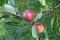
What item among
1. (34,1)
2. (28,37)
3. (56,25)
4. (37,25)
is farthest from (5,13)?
(34,1)

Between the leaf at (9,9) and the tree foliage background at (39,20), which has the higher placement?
the leaf at (9,9)

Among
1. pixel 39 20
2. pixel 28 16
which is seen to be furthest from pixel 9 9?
pixel 39 20

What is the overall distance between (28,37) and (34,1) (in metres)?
0.46

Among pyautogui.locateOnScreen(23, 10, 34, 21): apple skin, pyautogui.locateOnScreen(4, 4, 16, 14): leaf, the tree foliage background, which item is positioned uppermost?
pyautogui.locateOnScreen(4, 4, 16, 14): leaf

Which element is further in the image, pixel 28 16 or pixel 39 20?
pixel 39 20

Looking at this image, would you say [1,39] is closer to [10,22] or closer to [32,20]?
[10,22]

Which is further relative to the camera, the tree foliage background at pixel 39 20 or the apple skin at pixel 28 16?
the tree foliage background at pixel 39 20

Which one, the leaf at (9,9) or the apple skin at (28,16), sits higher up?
the leaf at (9,9)

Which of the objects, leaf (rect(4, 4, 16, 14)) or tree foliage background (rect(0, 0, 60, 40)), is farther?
tree foliage background (rect(0, 0, 60, 40))

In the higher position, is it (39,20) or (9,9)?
(9,9)

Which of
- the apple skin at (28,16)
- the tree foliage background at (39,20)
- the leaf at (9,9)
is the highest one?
the leaf at (9,9)

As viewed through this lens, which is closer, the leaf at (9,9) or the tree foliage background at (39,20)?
the leaf at (9,9)

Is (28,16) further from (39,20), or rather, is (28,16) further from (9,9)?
(39,20)

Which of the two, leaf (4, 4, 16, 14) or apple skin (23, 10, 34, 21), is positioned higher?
leaf (4, 4, 16, 14)
